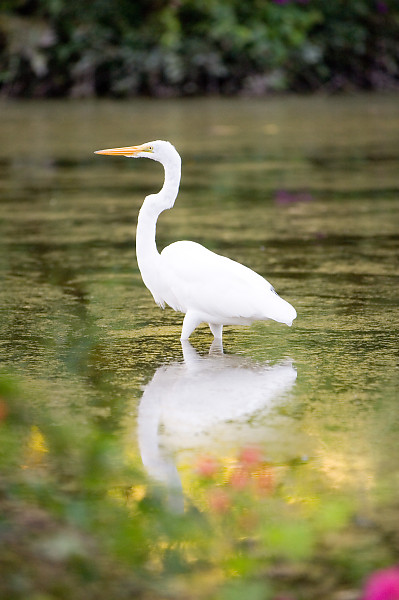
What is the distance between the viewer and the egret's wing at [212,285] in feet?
15.8

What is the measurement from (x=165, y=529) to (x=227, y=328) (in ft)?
11.7

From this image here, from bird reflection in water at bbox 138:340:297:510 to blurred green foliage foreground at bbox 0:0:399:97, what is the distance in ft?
60.5

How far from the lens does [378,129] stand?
639 inches

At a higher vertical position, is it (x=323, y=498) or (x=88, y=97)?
(x=323, y=498)

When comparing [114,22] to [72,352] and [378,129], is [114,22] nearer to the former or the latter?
[378,129]

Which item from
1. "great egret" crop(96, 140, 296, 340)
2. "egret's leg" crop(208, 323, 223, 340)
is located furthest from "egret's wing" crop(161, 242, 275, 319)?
"egret's leg" crop(208, 323, 223, 340)

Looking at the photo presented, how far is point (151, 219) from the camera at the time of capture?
534cm

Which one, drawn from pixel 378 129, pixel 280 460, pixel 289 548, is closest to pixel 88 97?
pixel 378 129

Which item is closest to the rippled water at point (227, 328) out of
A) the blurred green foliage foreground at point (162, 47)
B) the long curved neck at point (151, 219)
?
the long curved neck at point (151, 219)

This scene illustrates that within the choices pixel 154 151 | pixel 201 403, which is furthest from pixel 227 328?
pixel 201 403

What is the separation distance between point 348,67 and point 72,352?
2127cm

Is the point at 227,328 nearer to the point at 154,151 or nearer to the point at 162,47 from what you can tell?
the point at 154,151

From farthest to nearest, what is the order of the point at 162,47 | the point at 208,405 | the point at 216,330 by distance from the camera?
the point at 162,47 → the point at 216,330 → the point at 208,405

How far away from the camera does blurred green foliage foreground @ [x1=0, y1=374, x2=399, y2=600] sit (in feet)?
6.91
